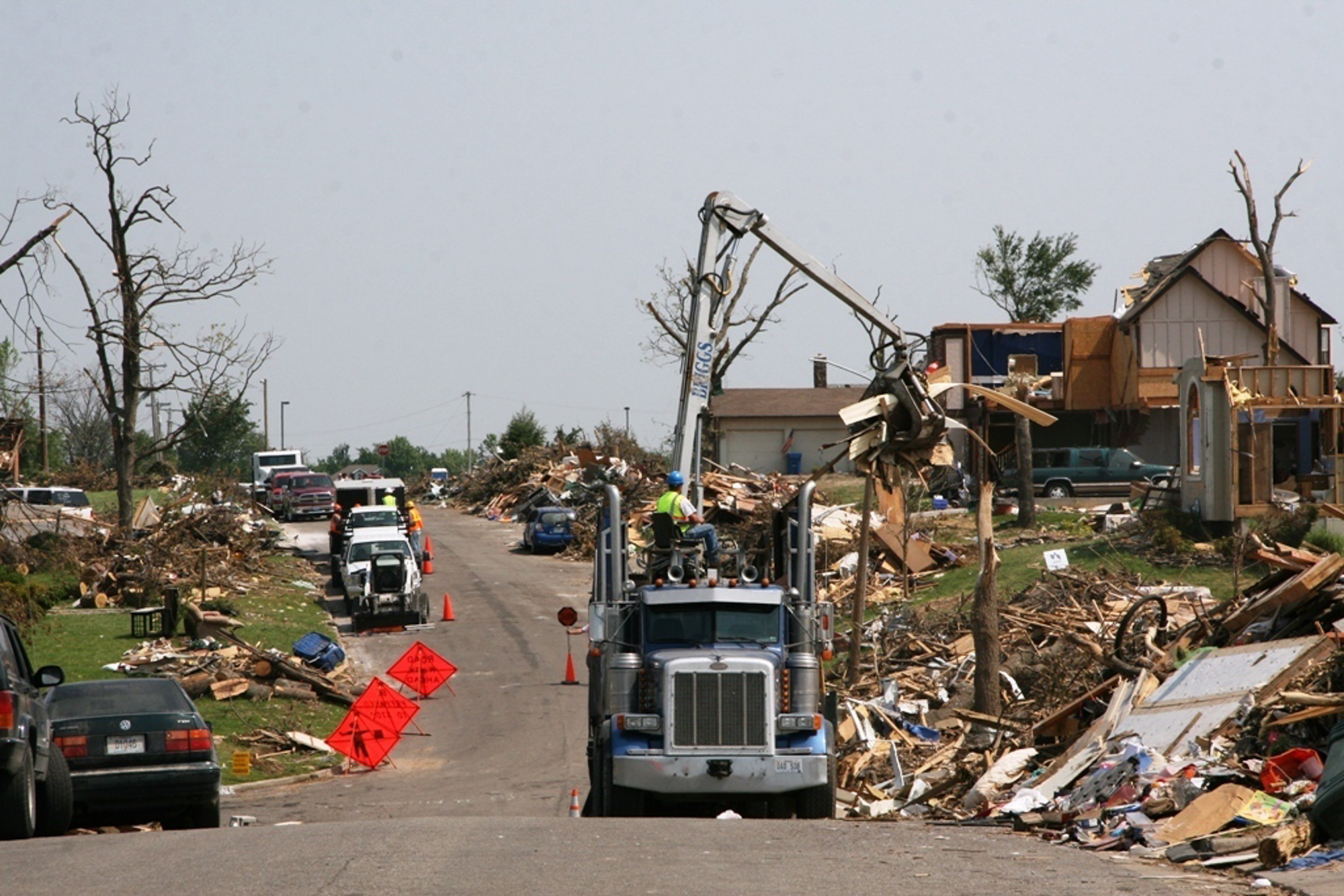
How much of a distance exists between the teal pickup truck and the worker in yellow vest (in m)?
33.0

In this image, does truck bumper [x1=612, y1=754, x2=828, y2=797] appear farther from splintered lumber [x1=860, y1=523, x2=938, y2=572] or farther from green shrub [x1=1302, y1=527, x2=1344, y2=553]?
splintered lumber [x1=860, y1=523, x2=938, y2=572]

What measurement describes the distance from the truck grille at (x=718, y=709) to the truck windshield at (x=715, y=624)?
1.96ft

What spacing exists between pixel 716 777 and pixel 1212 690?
208 inches

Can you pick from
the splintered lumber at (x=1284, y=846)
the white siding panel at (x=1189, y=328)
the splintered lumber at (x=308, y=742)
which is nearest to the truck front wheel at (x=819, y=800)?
the splintered lumber at (x=1284, y=846)

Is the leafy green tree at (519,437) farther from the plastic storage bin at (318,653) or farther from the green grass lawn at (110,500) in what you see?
the plastic storage bin at (318,653)

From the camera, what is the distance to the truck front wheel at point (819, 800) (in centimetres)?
1348

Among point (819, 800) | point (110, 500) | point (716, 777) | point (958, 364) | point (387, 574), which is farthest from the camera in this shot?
point (110, 500)

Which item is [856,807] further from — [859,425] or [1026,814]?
[859,425]

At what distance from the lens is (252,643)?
2920cm

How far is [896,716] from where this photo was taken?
1894 centimetres

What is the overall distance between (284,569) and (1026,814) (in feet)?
100

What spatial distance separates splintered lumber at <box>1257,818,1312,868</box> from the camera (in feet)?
33.5

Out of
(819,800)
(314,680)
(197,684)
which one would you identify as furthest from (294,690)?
(819,800)

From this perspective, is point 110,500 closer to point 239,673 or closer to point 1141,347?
point 239,673
